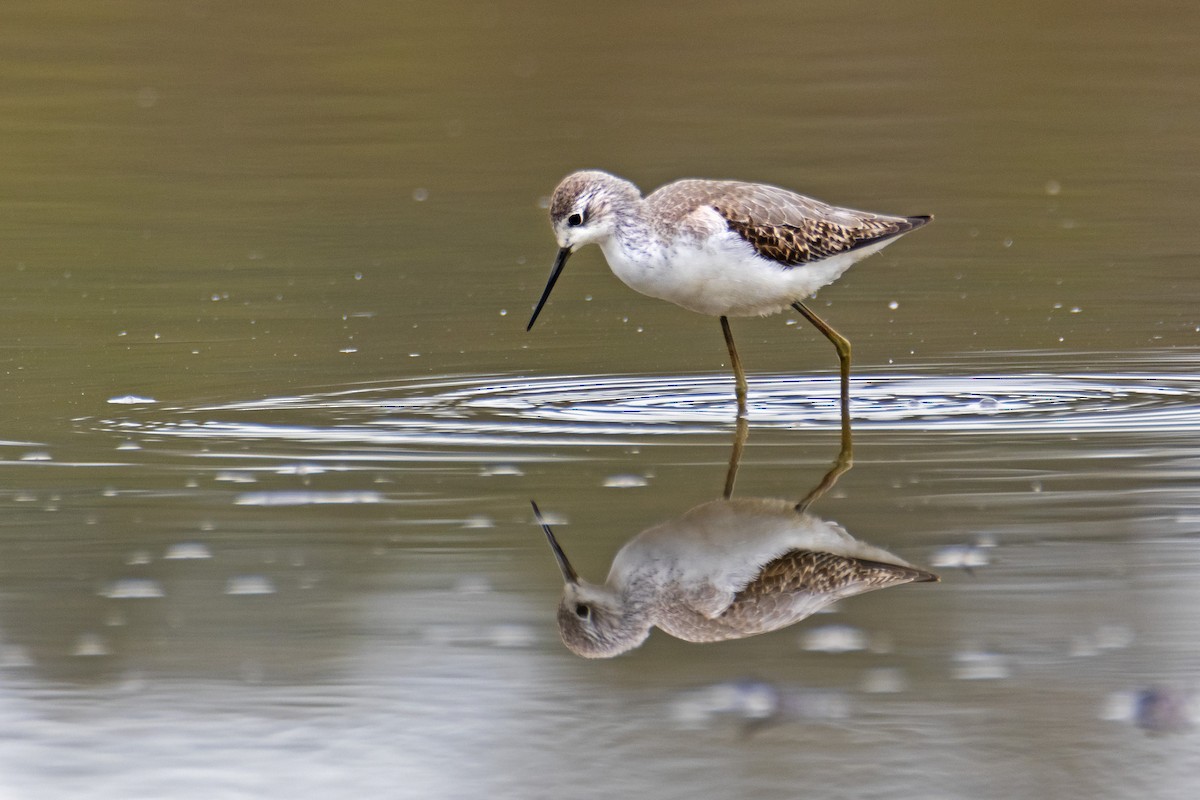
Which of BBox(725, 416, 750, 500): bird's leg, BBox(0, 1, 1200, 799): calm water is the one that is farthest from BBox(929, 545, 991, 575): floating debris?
BBox(725, 416, 750, 500): bird's leg

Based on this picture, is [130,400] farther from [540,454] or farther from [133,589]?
[133,589]

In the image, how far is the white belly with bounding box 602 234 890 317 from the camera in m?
8.02

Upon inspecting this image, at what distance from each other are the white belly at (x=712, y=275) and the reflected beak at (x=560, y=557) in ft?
5.57

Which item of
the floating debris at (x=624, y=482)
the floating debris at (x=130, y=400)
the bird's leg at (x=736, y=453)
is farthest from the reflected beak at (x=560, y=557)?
the floating debris at (x=130, y=400)

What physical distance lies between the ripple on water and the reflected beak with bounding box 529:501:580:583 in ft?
3.78

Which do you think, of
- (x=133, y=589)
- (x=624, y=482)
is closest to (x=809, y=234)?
(x=624, y=482)

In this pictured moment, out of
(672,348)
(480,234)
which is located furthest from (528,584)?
(480,234)

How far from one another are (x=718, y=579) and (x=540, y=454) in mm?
1883

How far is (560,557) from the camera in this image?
19.8 ft

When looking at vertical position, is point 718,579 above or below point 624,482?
below

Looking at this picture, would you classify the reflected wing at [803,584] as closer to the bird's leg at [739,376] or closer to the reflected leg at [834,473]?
the reflected leg at [834,473]

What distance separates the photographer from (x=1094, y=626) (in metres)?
5.23

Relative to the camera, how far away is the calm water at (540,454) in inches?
180

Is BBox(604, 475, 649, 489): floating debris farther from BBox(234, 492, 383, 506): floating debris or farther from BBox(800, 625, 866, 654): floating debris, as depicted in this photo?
BBox(800, 625, 866, 654): floating debris
